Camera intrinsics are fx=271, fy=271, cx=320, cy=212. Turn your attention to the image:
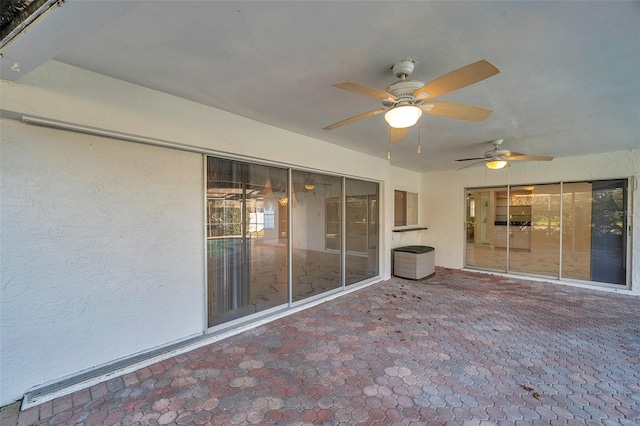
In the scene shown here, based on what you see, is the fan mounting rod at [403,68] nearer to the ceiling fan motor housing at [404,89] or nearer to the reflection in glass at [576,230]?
the ceiling fan motor housing at [404,89]

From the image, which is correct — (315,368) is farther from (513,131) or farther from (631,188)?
(631,188)

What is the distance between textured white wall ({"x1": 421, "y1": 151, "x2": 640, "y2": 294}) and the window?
287 mm

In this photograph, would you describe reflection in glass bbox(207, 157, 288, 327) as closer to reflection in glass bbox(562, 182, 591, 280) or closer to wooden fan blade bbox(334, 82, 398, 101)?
wooden fan blade bbox(334, 82, 398, 101)

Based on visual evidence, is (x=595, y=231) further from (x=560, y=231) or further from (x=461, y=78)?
(x=461, y=78)

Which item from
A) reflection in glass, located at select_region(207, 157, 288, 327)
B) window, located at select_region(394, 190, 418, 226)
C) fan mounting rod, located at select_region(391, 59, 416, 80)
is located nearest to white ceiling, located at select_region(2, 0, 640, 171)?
fan mounting rod, located at select_region(391, 59, 416, 80)

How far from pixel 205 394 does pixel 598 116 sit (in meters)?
4.89

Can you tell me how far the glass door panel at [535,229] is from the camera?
18.4ft

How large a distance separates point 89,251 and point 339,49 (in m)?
2.55

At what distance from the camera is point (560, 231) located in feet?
18.1

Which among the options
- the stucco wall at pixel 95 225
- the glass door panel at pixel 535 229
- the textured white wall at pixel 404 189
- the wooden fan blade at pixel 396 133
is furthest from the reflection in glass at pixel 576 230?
the stucco wall at pixel 95 225

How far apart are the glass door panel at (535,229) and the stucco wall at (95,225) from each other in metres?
6.19

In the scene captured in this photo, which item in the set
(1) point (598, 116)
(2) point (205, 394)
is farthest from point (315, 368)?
(1) point (598, 116)

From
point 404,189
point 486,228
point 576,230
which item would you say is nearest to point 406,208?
point 404,189

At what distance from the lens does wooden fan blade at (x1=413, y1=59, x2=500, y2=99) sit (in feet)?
5.02
